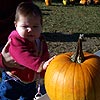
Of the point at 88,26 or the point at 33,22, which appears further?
the point at 88,26

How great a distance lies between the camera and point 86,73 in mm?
1810

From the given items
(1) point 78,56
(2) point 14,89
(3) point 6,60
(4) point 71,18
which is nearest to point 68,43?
(4) point 71,18

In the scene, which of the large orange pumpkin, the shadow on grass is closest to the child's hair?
the large orange pumpkin

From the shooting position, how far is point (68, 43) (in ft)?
18.1

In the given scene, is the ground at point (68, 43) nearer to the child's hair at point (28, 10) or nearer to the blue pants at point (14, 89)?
the blue pants at point (14, 89)

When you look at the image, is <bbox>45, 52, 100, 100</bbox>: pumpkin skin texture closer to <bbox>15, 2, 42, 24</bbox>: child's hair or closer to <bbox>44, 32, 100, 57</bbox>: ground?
<bbox>15, 2, 42, 24</bbox>: child's hair

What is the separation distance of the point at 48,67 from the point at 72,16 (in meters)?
5.59

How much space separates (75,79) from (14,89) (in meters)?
0.76

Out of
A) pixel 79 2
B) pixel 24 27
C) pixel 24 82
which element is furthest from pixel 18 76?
pixel 79 2

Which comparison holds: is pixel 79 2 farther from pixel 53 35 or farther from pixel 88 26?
pixel 53 35

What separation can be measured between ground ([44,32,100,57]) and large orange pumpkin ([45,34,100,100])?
3067 millimetres

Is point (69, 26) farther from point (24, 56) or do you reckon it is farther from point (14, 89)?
point (24, 56)

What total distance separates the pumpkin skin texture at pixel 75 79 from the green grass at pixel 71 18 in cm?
434

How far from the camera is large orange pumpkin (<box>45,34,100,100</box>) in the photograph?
180 cm
